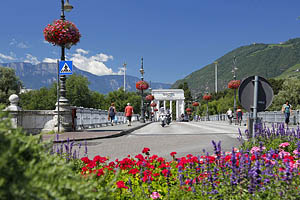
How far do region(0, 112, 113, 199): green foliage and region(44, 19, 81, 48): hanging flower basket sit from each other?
13.4 metres

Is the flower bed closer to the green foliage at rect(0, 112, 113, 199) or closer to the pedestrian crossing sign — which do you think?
the green foliage at rect(0, 112, 113, 199)

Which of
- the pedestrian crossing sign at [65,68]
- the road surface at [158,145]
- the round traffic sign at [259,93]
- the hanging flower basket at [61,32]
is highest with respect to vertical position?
the hanging flower basket at [61,32]

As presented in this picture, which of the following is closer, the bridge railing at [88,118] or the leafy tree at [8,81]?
the bridge railing at [88,118]

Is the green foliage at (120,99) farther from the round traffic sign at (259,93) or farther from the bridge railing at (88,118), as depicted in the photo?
the round traffic sign at (259,93)

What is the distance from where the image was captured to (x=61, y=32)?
1435cm

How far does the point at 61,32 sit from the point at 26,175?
13.7m

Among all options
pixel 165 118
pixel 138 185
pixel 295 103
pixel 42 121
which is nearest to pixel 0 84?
pixel 165 118

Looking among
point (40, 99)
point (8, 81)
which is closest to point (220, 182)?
point (8, 81)

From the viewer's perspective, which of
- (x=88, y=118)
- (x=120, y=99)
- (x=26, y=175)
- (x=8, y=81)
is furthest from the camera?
(x=120, y=99)

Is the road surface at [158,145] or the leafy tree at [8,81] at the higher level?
the leafy tree at [8,81]

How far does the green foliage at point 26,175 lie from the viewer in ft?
4.72

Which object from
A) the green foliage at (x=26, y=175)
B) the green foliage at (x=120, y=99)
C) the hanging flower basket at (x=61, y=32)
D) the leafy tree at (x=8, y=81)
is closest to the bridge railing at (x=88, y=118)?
the hanging flower basket at (x=61, y=32)

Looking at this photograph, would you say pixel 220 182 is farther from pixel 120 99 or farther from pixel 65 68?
pixel 120 99

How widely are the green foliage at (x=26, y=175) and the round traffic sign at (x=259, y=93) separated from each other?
7303 millimetres
